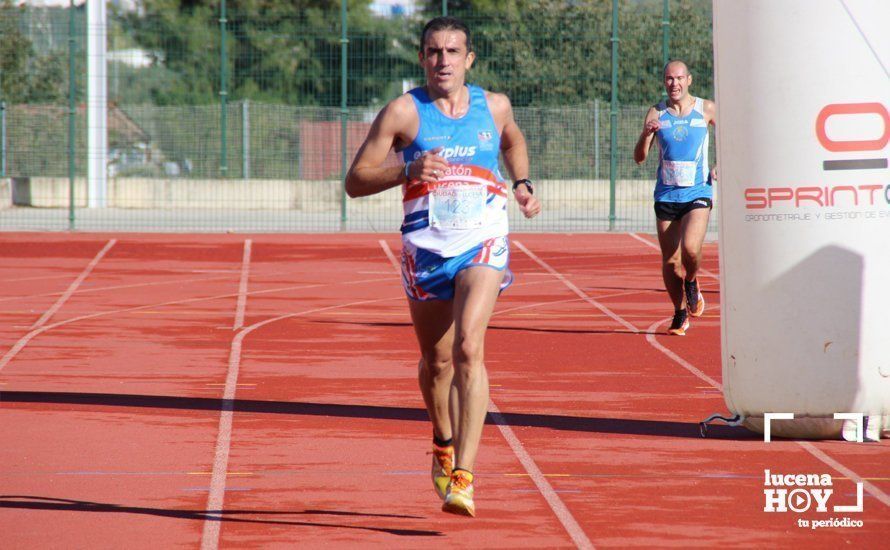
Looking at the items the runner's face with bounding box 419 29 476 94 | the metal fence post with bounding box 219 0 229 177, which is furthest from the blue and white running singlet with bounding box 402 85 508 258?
the metal fence post with bounding box 219 0 229 177

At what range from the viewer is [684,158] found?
41.3 ft

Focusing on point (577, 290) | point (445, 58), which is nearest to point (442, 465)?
point (445, 58)

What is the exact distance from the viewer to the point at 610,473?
710 centimetres

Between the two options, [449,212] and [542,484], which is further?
[542,484]

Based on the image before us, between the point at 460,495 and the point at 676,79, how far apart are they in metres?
7.11

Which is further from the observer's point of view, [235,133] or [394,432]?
[235,133]

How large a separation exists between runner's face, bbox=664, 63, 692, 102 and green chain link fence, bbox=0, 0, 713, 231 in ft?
39.9

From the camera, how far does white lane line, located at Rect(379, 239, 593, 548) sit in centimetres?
594

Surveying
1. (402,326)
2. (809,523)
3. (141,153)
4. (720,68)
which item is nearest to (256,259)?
(402,326)

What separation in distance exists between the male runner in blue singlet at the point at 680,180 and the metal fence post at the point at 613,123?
11.9m

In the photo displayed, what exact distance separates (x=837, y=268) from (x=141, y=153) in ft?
79.9

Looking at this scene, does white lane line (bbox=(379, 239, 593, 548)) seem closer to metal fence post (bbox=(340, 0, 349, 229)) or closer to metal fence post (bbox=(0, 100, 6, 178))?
metal fence post (bbox=(340, 0, 349, 229))

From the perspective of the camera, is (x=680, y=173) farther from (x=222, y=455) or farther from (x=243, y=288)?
(x=222, y=455)

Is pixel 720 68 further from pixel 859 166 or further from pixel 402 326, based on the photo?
pixel 402 326
